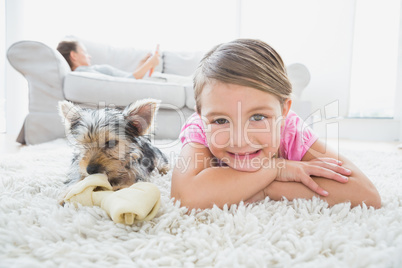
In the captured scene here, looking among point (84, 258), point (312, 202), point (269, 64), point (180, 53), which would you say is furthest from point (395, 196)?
point (180, 53)

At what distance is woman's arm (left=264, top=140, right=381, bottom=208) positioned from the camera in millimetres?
1014

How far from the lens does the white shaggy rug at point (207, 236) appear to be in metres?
0.63

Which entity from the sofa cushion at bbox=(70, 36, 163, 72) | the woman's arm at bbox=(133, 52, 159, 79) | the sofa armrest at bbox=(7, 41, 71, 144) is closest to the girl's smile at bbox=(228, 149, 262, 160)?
the sofa armrest at bbox=(7, 41, 71, 144)

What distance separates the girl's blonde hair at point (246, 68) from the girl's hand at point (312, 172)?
0.95 ft

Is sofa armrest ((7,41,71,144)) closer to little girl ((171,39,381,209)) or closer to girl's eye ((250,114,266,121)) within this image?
little girl ((171,39,381,209))

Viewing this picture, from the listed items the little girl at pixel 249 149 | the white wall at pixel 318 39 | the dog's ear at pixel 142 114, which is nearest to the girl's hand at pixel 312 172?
the little girl at pixel 249 149

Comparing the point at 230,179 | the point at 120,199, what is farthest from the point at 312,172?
the point at 120,199

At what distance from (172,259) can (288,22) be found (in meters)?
6.46

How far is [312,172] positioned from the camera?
1.07 metres

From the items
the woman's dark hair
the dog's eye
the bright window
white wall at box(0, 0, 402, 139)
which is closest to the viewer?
the dog's eye

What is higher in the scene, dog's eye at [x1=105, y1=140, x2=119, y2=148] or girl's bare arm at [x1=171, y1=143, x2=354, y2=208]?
dog's eye at [x1=105, y1=140, x2=119, y2=148]

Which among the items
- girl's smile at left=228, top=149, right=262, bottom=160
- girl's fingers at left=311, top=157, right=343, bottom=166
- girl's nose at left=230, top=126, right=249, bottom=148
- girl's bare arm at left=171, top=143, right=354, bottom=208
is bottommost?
girl's bare arm at left=171, top=143, right=354, bottom=208

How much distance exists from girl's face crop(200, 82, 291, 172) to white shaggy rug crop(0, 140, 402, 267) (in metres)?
0.21

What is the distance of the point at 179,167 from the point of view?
3.70ft
